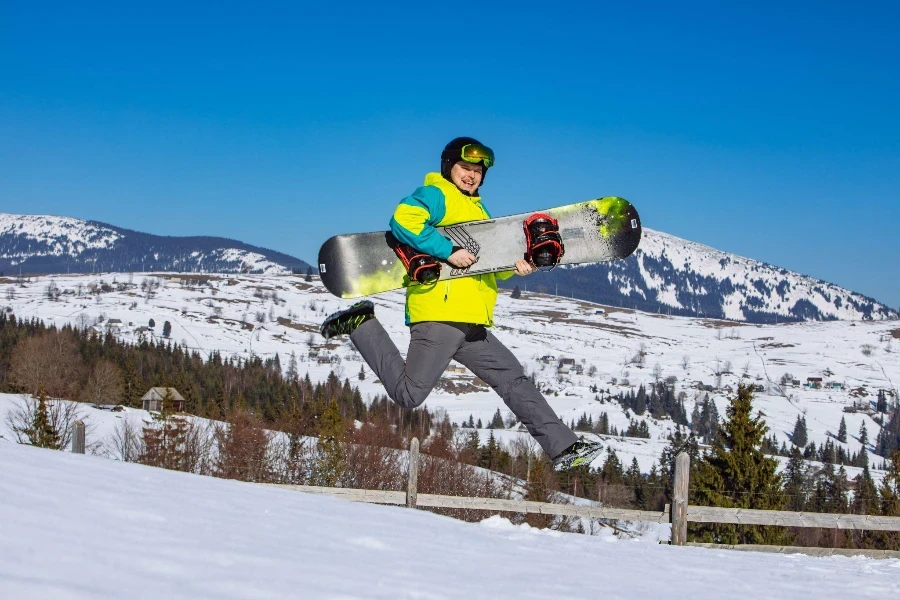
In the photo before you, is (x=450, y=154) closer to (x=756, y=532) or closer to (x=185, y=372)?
(x=756, y=532)

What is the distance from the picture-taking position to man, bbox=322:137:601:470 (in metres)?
5.29

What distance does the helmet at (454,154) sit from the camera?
17.9ft

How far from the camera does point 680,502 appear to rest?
9938mm

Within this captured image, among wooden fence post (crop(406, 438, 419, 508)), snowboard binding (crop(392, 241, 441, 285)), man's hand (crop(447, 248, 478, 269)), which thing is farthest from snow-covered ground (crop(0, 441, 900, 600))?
wooden fence post (crop(406, 438, 419, 508))

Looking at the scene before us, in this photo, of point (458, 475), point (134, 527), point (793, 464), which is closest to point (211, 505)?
point (134, 527)

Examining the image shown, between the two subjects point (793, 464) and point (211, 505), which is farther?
point (793, 464)

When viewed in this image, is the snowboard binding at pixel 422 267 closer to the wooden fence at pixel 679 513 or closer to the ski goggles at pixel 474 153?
the ski goggles at pixel 474 153

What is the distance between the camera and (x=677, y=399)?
172m

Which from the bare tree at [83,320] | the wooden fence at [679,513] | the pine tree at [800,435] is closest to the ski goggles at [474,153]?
the wooden fence at [679,513]

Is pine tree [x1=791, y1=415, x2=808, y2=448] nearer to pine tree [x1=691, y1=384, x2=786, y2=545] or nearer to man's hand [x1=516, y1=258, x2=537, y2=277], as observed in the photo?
pine tree [x1=691, y1=384, x2=786, y2=545]

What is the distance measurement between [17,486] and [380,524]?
1.85m

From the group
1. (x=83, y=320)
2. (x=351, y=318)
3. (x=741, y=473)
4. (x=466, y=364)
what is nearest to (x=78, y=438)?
(x=351, y=318)

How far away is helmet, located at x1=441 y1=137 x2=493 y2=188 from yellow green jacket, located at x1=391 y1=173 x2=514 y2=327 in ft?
0.26

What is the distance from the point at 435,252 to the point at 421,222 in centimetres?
23
